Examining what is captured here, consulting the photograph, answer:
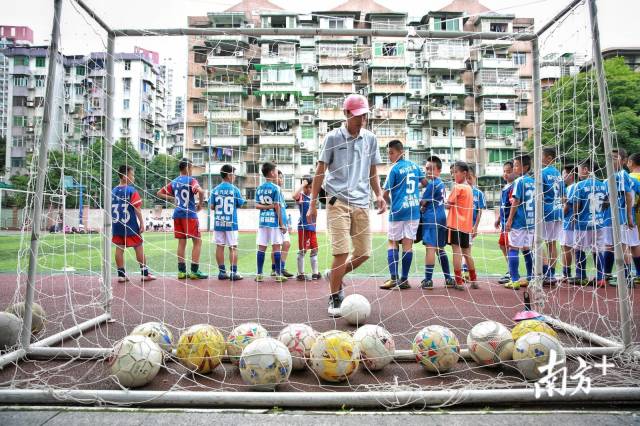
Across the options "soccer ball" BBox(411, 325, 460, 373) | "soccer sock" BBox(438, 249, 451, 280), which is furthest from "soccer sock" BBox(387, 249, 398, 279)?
"soccer ball" BBox(411, 325, 460, 373)

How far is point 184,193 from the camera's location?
7.45m

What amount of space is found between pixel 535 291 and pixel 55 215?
5.68 meters

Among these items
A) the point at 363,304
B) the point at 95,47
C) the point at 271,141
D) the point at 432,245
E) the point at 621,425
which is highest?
the point at 271,141

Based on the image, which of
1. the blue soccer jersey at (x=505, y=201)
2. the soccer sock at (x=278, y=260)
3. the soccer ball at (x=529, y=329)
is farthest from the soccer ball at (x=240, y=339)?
the blue soccer jersey at (x=505, y=201)

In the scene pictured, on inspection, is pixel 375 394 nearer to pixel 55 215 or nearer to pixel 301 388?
pixel 301 388

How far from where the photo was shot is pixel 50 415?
2.34 meters

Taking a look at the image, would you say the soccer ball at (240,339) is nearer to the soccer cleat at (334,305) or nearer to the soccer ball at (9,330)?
the soccer cleat at (334,305)

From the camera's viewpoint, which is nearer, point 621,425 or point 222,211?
point 621,425

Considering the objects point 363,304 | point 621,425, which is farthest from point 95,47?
point 621,425

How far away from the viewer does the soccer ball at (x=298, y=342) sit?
3014 mm

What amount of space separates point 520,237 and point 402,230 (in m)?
1.85

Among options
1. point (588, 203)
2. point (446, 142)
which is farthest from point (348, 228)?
point (446, 142)

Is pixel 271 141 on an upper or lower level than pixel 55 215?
upper

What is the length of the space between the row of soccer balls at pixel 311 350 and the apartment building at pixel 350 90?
98.7 inches
